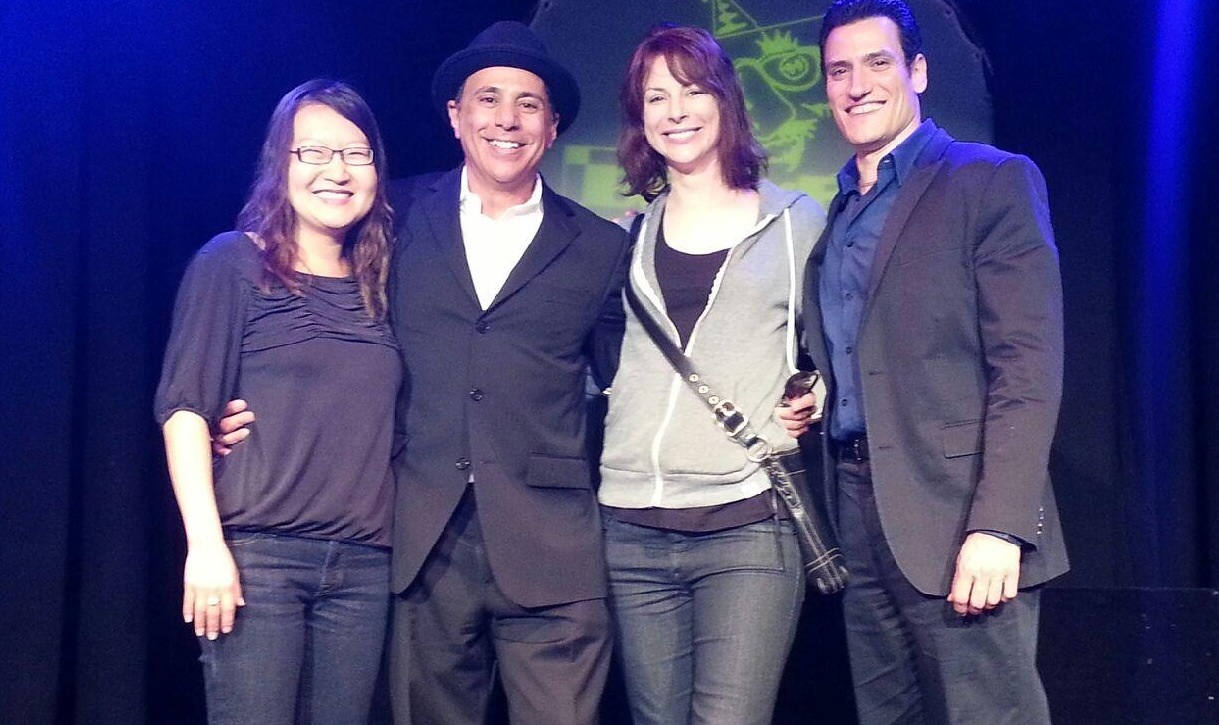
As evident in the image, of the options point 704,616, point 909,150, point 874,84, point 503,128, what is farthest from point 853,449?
point 503,128

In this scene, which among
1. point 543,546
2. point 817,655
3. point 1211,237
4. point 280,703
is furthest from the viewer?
point 817,655

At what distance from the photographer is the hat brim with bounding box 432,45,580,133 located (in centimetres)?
233

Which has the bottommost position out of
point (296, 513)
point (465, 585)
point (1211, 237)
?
point (465, 585)

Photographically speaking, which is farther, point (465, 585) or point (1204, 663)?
point (1204, 663)

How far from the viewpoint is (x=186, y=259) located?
2.60 meters

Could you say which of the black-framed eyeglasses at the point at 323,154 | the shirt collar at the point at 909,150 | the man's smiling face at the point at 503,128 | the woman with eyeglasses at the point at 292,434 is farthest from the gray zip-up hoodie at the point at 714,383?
the black-framed eyeglasses at the point at 323,154

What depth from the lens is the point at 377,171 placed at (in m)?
2.16

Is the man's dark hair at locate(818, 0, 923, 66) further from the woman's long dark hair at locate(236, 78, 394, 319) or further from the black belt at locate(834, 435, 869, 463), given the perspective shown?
the woman's long dark hair at locate(236, 78, 394, 319)

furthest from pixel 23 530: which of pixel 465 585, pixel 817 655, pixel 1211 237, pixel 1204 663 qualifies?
pixel 1211 237

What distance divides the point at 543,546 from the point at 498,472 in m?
0.16

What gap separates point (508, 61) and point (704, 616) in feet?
3.91

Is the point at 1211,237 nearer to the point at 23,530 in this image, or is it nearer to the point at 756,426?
the point at 756,426

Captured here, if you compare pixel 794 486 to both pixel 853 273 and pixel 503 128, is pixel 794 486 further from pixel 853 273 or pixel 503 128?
pixel 503 128

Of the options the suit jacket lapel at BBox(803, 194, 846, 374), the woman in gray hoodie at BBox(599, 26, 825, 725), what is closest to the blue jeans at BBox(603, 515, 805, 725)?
the woman in gray hoodie at BBox(599, 26, 825, 725)
